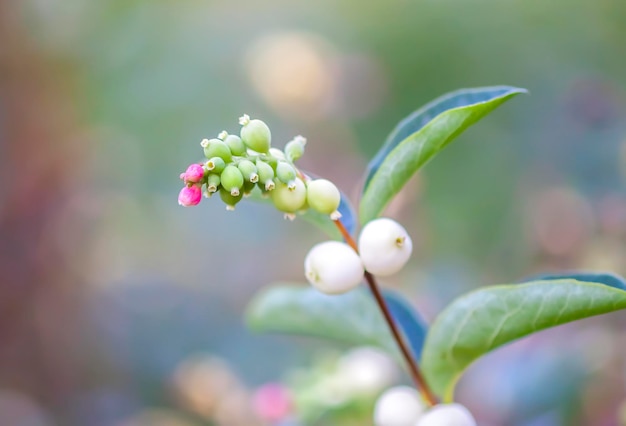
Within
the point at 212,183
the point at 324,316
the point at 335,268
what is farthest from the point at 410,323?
the point at 212,183

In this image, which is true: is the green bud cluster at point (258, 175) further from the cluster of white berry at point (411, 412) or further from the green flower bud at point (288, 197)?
the cluster of white berry at point (411, 412)

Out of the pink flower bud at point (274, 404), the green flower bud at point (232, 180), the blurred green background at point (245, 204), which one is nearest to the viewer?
the green flower bud at point (232, 180)

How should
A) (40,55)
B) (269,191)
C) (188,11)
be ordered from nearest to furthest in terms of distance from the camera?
1. (269,191)
2. (40,55)
3. (188,11)

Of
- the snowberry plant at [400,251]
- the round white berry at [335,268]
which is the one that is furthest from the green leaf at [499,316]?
the round white berry at [335,268]

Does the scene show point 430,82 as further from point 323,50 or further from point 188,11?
point 188,11

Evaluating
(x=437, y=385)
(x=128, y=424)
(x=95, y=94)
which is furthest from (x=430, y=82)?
(x=437, y=385)

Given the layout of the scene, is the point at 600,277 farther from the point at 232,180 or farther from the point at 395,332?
the point at 232,180

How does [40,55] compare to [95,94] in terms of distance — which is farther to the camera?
[95,94]

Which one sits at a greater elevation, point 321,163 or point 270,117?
point 270,117
